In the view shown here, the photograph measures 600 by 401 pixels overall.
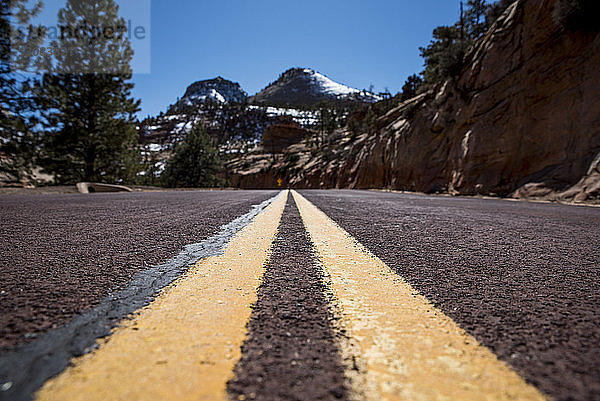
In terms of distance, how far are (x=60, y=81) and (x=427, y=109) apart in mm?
20196

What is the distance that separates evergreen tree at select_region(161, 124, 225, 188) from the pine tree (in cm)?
1334

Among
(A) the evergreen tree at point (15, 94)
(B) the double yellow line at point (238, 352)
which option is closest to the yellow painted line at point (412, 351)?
(B) the double yellow line at point (238, 352)

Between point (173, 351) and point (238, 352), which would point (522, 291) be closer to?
point (238, 352)

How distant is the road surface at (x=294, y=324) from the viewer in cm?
57

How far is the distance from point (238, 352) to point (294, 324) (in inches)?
7.4

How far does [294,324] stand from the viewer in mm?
812

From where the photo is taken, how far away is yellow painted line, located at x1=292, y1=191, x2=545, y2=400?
1.84 ft

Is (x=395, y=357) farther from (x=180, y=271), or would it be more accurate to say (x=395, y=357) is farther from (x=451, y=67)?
(x=451, y=67)

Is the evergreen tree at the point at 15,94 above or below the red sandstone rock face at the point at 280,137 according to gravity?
below

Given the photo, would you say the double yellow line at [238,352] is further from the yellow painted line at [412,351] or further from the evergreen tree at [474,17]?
the evergreen tree at [474,17]

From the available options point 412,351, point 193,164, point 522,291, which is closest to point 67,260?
point 412,351

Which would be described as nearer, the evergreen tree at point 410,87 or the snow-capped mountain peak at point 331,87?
the evergreen tree at point 410,87

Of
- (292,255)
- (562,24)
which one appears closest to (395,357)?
(292,255)

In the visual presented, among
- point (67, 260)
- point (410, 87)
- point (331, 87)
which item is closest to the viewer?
point (67, 260)
